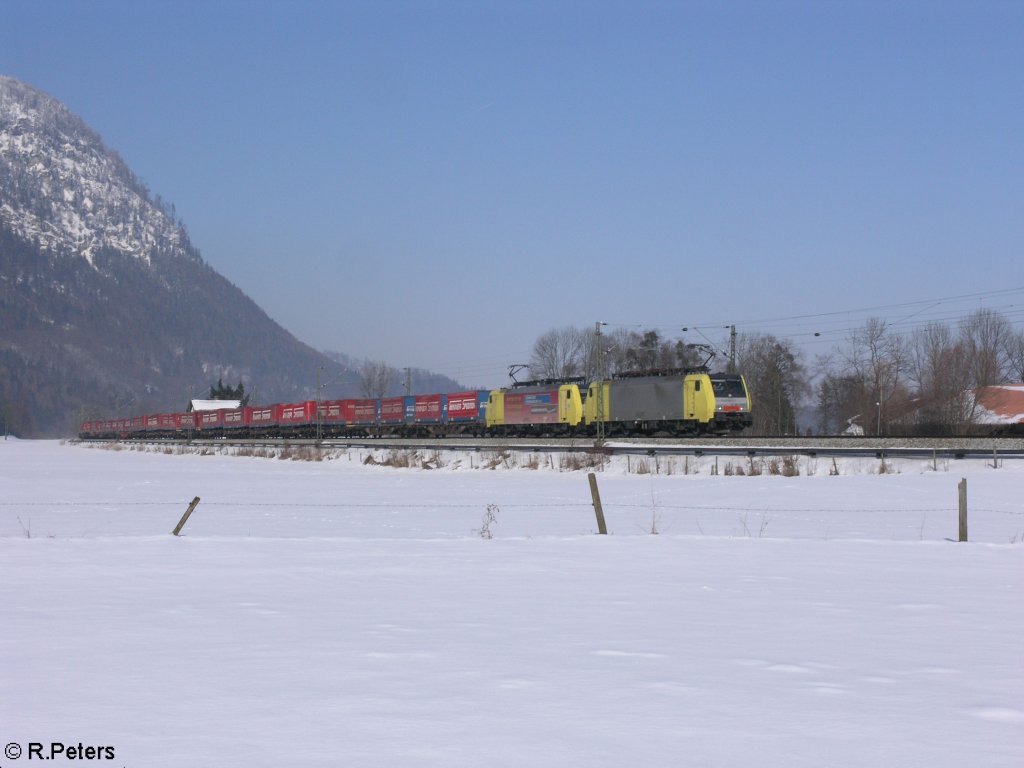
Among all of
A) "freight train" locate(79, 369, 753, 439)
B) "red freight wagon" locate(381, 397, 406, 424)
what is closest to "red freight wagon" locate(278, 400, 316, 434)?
"freight train" locate(79, 369, 753, 439)

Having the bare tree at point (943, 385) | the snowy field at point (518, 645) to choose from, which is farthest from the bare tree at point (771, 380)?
the snowy field at point (518, 645)

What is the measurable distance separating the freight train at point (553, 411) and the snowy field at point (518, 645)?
90.4ft

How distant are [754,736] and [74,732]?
13.5 feet

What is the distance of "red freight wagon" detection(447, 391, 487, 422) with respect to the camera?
7350 centimetres

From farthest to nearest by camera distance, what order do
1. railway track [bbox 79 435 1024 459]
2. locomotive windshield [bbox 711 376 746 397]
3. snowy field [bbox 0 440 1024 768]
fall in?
locomotive windshield [bbox 711 376 746 397], railway track [bbox 79 435 1024 459], snowy field [bbox 0 440 1024 768]

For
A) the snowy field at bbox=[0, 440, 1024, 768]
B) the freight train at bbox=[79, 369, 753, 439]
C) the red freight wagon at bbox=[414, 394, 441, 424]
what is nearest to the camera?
the snowy field at bbox=[0, 440, 1024, 768]

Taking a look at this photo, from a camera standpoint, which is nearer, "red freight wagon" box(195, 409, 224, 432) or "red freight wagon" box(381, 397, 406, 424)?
"red freight wagon" box(381, 397, 406, 424)

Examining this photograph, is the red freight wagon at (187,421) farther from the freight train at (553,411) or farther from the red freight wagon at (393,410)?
the red freight wagon at (393,410)

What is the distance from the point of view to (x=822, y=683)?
27.5ft

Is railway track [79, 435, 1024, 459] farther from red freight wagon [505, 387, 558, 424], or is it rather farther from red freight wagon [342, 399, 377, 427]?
red freight wagon [342, 399, 377, 427]

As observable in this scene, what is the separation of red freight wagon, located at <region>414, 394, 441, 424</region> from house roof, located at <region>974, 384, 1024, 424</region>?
130ft

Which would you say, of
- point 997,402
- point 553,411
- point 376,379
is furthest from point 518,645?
point 376,379

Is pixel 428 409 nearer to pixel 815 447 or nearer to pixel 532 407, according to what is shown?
pixel 532 407

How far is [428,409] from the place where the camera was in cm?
7812
